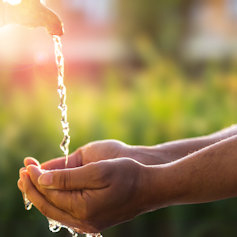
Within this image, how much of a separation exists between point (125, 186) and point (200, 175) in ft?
0.72

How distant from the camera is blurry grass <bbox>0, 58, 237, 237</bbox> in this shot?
2469 millimetres

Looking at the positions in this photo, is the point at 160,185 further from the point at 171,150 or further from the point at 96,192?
the point at 171,150

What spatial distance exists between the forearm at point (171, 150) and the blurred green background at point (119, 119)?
56cm

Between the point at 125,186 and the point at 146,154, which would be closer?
the point at 125,186

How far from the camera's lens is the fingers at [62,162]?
5.98 ft

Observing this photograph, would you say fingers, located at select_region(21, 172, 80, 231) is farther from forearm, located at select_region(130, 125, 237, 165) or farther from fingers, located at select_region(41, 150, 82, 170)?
forearm, located at select_region(130, 125, 237, 165)

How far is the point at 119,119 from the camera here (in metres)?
2.93

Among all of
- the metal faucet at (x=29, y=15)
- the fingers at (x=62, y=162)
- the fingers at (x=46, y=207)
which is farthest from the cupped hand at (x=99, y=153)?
the metal faucet at (x=29, y=15)

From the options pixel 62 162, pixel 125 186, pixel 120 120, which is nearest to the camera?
pixel 125 186

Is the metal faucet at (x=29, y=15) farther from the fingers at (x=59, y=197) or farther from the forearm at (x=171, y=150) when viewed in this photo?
the forearm at (x=171, y=150)

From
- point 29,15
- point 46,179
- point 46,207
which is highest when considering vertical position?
point 29,15

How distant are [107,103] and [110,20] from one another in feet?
12.3

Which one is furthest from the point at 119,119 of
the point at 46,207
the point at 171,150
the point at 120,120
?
the point at 46,207

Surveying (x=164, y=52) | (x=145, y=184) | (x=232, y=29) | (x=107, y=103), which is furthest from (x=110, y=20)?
(x=145, y=184)
